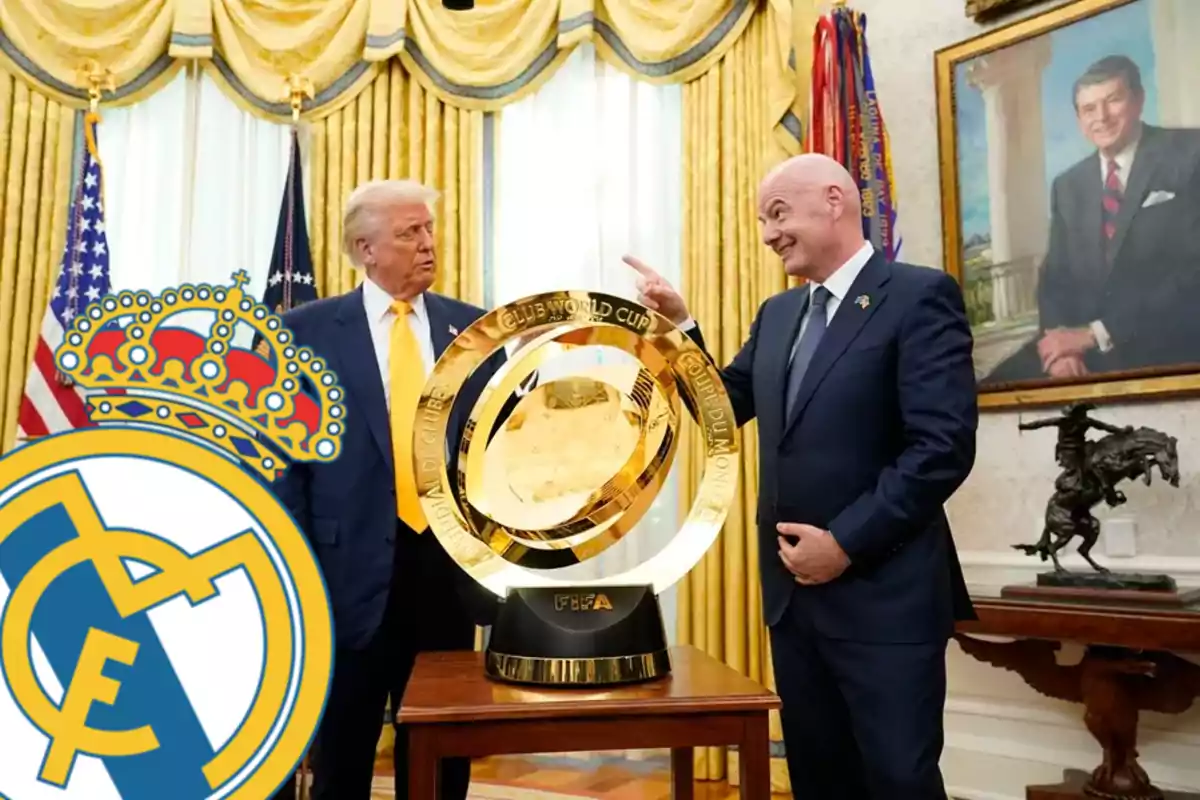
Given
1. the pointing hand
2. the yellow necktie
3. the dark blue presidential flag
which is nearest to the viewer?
the pointing hand

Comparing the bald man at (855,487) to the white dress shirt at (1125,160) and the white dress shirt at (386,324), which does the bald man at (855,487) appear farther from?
the white dress shirt at (1125,160)

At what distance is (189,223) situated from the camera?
3717 mm

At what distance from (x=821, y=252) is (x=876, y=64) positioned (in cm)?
204

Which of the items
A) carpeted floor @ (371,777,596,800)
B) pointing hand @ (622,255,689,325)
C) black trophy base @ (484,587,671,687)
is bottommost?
carpeted floor @ (371,777,596,800)

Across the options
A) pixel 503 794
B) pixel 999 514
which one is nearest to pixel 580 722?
pixel 503 794

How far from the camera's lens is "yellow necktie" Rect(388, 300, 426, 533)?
68.5 inches

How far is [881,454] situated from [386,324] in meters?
0.93

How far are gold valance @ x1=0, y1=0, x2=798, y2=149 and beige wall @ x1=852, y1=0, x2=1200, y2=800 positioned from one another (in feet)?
2.49

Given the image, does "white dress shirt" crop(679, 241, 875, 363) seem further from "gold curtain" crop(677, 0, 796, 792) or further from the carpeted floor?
the carpeted floor

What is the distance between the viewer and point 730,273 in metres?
3.34

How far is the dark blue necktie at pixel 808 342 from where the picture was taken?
163cm

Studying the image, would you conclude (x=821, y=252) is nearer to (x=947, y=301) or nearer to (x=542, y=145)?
(x=947, y=301)

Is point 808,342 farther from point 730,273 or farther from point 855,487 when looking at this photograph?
point 730,273

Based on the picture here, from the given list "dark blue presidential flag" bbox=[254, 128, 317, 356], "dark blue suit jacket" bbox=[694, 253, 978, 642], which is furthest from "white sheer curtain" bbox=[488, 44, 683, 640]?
"dark blue suit jacket" bbox=[694, 253, 978, 642]
